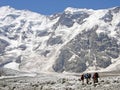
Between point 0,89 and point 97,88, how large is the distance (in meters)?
14.3

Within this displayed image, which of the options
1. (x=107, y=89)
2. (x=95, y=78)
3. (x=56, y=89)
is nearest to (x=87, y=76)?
(x=95, y=78)

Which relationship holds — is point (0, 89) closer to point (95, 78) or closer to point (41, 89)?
point (41, 89)

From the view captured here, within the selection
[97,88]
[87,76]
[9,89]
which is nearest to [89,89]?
[97,88]

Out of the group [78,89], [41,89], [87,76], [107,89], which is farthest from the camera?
[87,76]

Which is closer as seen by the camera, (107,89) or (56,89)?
(107,89)

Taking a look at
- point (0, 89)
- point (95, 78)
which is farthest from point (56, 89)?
point (0, 89)

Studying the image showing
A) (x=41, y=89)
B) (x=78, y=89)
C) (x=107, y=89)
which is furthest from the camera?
(x=41, y=89)

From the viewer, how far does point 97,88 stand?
41438mm

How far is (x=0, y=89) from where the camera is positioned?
1956 inches

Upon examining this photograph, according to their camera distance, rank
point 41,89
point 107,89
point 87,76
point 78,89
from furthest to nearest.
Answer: point 87,76 < point 41,89 < point 78,89 < point 107,89

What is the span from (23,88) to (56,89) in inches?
232

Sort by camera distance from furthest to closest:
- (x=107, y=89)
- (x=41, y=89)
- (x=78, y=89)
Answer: (x=41, y=89), (x=78, y=89), (x=107, y=89)

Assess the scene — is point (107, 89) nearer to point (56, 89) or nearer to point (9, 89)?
point (56, 89)

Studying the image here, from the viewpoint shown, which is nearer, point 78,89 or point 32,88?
point 78,89
